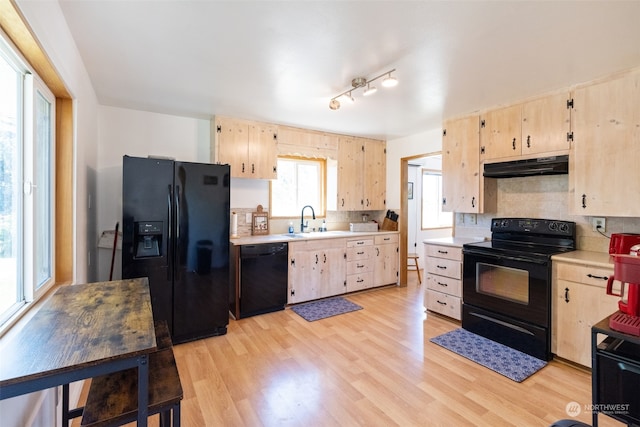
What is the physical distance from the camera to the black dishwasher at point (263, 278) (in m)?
3.45

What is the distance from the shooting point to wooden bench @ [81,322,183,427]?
3.73ft

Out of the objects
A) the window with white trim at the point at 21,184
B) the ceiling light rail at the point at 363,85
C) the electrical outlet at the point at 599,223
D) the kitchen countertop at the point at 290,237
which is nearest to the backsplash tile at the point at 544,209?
the electrical outlet at the point at 599,223

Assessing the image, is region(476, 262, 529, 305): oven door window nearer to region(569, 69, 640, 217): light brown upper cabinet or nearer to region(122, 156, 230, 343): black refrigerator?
region(569, 69, 640, 217): light brown upper cabinet

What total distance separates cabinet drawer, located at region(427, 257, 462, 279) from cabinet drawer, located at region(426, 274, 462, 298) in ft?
0.16

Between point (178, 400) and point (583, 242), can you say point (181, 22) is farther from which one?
point (583, 242)

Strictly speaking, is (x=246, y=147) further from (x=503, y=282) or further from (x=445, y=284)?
(x=503, y=282)

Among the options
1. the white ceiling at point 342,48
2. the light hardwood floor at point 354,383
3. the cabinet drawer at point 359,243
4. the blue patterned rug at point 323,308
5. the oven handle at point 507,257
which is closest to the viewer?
the white ceiling at point 342,48

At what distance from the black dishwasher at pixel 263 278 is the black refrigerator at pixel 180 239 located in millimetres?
361

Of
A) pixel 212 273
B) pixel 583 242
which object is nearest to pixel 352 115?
pixel 212 273

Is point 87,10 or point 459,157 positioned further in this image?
point 459,157

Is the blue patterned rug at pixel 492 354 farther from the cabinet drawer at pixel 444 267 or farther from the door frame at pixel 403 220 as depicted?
the door frame at pixel 403 220

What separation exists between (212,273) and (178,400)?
1898 mm

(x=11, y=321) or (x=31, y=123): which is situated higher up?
(x=31, y=123)

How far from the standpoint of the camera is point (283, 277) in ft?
12.3
